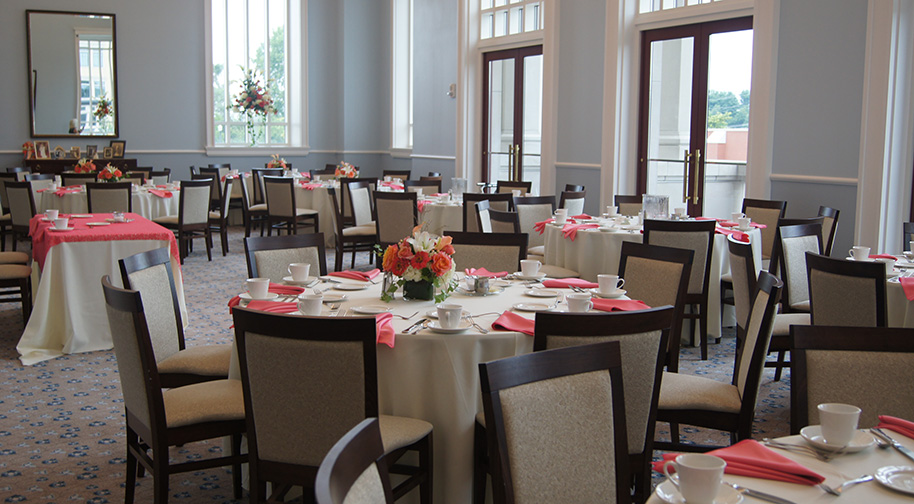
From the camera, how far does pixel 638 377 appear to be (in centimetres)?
255

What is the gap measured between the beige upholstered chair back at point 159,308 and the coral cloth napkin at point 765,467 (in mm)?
2409

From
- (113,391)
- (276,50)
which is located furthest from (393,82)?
(113,391)

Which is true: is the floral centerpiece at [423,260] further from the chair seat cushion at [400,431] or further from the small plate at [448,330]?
the chair seat cushion at [400,431]

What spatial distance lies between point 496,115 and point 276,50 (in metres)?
4.71

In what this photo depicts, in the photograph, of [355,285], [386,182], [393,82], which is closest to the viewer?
[355,285]

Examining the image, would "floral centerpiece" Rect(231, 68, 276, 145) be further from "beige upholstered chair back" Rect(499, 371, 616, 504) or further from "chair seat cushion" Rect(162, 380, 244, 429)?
"beige upholstered chair back" Rect(499, 371, 616, 504)

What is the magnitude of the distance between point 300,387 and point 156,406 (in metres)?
0.65

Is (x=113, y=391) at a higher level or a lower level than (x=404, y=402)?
lower

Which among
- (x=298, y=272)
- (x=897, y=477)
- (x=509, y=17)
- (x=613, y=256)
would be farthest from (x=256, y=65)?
(x=897, y=477)

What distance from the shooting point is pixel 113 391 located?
462 cm

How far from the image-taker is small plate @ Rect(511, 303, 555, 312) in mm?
3084

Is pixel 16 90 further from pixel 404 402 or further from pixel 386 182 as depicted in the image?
pixel 404 402

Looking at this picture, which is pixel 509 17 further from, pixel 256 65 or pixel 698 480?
pixel 698 480

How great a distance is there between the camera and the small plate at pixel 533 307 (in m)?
3.08
